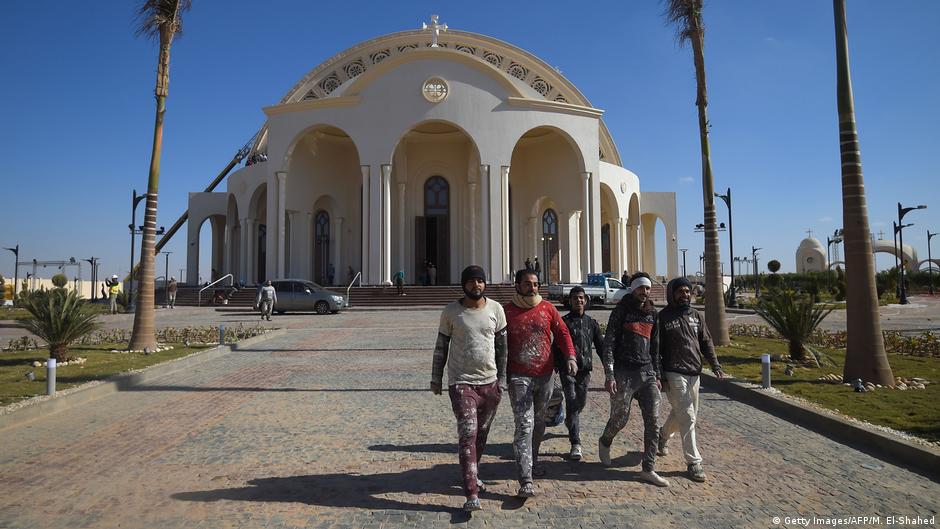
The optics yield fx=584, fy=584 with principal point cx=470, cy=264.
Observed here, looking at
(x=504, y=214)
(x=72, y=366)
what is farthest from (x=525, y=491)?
(x=504, y=214)

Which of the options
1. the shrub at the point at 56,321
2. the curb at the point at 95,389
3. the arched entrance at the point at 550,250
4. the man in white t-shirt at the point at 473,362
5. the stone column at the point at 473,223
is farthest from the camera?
the arched entrance at the point at 550,250

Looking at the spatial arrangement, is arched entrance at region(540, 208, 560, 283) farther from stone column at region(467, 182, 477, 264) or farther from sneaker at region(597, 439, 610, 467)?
sneaker at region(597, 439, 610, 467)

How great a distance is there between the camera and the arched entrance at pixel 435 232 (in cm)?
3428

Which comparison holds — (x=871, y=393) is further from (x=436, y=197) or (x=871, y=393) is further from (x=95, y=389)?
(x=436, y=197)

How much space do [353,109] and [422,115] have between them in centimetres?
369

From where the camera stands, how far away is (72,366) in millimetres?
9672

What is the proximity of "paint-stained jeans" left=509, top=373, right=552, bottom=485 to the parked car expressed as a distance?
20.2 metres

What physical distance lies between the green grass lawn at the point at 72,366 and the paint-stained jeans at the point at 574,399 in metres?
6.36

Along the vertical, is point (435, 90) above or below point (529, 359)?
above

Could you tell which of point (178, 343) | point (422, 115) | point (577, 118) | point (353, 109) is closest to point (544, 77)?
point (577, 118)

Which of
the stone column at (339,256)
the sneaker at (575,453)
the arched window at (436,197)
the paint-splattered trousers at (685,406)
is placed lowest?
the sneaker at (575,453)

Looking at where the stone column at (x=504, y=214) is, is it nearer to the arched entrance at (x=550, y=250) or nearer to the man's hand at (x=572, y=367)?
the arched entrance at (x=550, y=250)

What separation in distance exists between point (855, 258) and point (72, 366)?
12097 millimetres

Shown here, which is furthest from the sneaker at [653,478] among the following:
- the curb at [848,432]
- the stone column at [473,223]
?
the stone column at [473,223]
